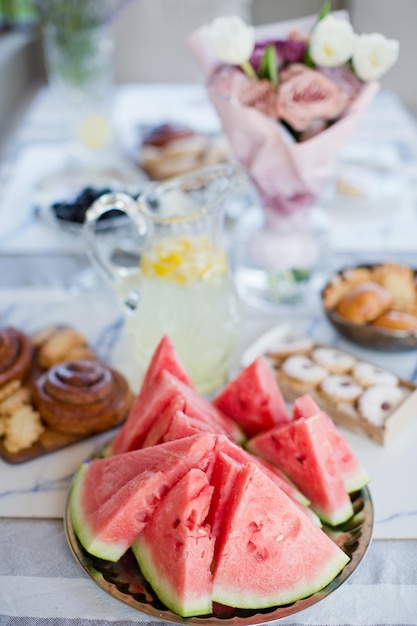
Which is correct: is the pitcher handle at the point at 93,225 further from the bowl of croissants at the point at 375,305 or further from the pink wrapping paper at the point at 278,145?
the bowl of croissants at the point at 375,305

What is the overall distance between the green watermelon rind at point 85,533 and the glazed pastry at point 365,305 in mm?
572

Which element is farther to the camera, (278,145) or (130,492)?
(278,145)

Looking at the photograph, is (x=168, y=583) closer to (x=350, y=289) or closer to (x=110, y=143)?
(x=350, y=289)

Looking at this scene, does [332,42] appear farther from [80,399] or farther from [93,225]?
[80,399]

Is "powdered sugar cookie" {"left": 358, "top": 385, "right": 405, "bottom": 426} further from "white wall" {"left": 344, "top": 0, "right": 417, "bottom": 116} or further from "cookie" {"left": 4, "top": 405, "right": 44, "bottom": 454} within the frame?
"white wall" {"left": 344, "top": 0, "right": 417, "bottom": 116}

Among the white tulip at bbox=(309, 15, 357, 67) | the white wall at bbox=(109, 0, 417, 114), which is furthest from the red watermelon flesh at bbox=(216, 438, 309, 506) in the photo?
the white wall at bbox=(109, 0, 417, 114)

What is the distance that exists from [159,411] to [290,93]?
0.63 m

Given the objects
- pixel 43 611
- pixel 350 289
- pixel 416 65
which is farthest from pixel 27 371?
pixel 416 65

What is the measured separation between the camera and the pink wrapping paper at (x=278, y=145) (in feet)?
4.19

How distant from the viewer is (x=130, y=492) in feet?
2.71

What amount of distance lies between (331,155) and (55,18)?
1.47m

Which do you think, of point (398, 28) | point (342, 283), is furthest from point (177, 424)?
point (398, 28)

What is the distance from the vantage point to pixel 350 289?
1.35 m

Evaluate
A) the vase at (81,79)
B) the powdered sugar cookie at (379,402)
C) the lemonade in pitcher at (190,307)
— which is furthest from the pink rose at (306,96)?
the vase at (81,79)
